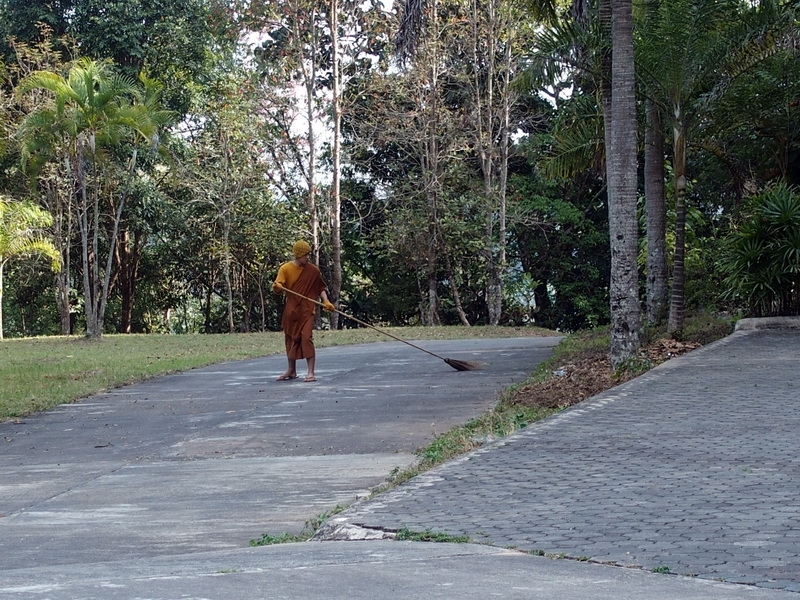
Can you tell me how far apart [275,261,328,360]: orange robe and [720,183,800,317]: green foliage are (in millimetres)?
7084

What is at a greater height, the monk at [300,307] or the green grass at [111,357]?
the monk at [300,307]

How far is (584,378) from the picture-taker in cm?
1389

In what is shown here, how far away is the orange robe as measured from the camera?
52.7ft

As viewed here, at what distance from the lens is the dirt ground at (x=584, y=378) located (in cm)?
1243

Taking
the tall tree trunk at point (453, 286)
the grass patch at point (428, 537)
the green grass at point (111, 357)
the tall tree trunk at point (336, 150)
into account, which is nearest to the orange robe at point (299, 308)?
the green grass at point (111, 357)

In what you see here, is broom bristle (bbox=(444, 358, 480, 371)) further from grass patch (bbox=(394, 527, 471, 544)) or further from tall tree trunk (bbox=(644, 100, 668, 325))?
grass patch (bbox=(394, 527, 471, 544))

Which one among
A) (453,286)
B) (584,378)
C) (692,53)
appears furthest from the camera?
(453,286)

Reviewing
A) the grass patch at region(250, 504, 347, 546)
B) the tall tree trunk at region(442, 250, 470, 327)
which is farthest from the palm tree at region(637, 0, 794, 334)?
the tall tree trunk at region(442, 250, 470, 327)

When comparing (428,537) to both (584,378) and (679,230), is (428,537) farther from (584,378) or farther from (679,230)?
(679,230)

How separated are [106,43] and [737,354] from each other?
1122 inches

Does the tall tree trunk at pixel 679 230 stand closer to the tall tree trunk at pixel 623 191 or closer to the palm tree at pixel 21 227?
the tall tree trunk at pixel 623 191

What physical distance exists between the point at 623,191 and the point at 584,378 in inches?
95.7

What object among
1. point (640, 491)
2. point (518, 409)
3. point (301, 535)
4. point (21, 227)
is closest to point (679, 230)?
point (518, 409)

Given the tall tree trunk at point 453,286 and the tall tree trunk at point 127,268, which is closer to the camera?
the tall tree trunk at point 453,286
